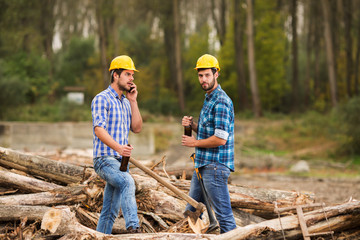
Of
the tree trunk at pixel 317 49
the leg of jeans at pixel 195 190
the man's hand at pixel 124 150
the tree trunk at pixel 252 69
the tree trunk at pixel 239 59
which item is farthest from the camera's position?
the tree trunk at pixel 317 49

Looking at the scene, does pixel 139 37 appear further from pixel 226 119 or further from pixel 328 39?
pixel 226 119

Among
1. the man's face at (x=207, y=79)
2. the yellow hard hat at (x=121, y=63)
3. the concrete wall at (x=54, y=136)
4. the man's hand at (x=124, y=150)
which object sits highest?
the yellow hard hat at (x=121, y=63)

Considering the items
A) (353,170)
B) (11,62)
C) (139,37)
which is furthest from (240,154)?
(139,37)

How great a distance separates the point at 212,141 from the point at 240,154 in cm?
1817

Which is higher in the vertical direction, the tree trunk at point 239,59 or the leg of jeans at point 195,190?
the tree trunk at point 239,59

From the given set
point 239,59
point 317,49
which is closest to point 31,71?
point 239,59

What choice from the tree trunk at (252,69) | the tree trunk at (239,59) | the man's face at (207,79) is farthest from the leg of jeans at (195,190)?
the tree trunk at (239,59)

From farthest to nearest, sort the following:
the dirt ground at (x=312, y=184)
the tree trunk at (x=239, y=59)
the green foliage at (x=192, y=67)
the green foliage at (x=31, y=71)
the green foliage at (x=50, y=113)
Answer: the green foliage at (x=192, y=67)
the tree trunk at (x=239, y=59)
the green foliage at (x=31, y=71)
the green foliage at (x=50, y=113)
the dirt ground at (x=312, y=184)

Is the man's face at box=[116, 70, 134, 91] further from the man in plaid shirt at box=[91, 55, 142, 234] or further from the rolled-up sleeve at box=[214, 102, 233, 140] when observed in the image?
the rolled-up sleeve at box=[214, 102, 233, 140]

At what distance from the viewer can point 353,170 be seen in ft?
66.2

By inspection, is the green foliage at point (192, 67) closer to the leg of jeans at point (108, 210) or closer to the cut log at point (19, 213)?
the cut log at point (19, 213)

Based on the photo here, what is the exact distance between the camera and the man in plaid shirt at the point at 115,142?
4984 mm

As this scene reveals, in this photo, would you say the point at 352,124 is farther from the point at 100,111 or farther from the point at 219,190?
the point at 100,111

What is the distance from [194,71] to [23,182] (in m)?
29.8
